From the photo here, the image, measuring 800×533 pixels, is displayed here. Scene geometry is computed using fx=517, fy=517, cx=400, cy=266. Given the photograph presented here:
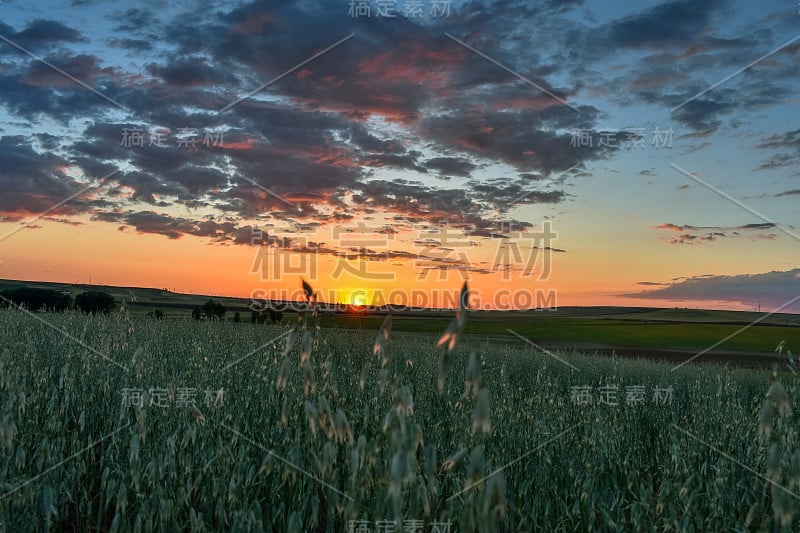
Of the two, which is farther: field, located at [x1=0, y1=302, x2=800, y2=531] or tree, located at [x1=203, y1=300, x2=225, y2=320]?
tree, located at [x1=203, y1=300, x2=225, y2=320]

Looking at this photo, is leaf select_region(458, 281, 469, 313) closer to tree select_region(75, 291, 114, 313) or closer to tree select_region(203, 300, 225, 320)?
tree select_region(203, 300, 225, 320)

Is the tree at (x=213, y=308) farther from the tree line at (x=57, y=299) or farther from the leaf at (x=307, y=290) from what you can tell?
the leaf at (x=307, y=290)

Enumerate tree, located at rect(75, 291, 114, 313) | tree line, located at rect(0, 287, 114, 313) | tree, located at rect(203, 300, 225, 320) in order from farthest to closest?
1. tree line, located at rect(0, 287, 114, 313)
2. tree, located at rect(203, 300, 225, 320)
3. tree, located at rect(75, 291, 114, 313)

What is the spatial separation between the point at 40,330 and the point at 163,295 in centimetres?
6536

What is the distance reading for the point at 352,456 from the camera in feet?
5.38

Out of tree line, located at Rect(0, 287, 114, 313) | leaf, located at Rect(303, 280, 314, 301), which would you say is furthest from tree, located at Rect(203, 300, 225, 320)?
leaf, located at Rect(303, 280, 314, 301)

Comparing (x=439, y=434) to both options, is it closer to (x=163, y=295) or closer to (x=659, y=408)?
(x=659, y=408)

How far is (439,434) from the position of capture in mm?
4070

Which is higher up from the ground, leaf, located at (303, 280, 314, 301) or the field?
leaf, located at (303, 280, 314, 301)

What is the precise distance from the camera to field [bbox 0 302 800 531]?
1887mm

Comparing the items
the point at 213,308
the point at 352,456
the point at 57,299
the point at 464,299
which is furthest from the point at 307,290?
the point at 57,299

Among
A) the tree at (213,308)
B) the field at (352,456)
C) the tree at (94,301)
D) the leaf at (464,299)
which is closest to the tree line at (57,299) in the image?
the tree at (94,301)

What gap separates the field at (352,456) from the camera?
6.19ft

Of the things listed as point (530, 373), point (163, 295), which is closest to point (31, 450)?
point (530, 373)
